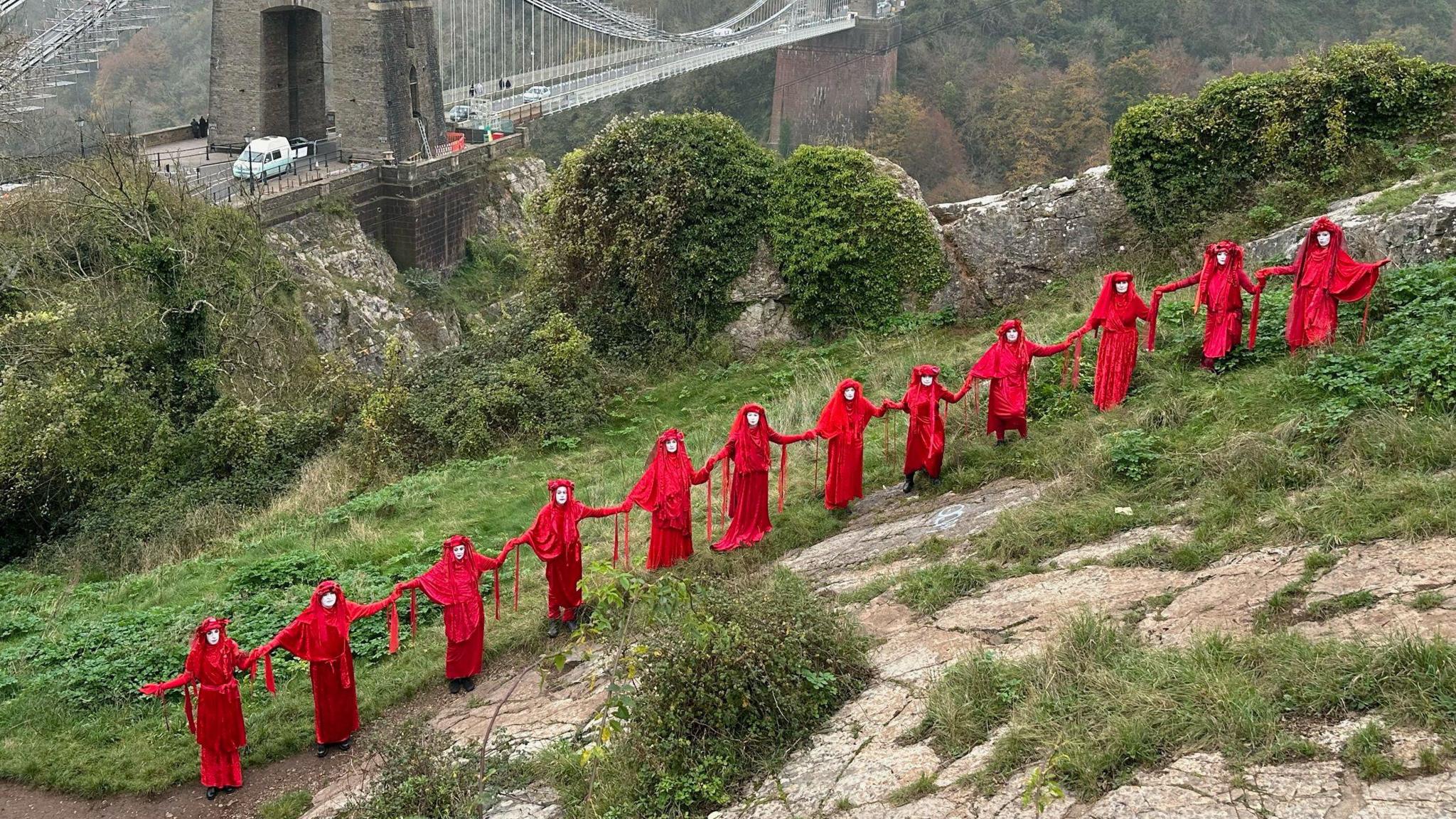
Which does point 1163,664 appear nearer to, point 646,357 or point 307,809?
point 307,809

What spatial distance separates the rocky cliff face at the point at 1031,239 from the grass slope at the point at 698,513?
1444 mm

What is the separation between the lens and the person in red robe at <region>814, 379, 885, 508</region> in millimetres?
8391

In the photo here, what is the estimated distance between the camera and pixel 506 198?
1219 inches

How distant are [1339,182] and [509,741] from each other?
9637 mm

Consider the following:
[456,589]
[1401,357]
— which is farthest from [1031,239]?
[456,589]

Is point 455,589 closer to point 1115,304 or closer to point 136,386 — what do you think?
point 1115,304

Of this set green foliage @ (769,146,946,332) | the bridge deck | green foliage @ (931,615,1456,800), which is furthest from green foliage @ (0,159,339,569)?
the bridge deck

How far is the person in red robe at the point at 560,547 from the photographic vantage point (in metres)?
7.57

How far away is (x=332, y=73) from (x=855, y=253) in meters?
19.2

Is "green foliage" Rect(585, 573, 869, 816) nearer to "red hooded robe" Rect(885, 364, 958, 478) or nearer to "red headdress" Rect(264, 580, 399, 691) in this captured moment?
"red headdress" Rect(264, 580, 399, 691)

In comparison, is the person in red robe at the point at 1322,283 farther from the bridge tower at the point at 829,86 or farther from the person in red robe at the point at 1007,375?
the bridge tower at the point at 829,86

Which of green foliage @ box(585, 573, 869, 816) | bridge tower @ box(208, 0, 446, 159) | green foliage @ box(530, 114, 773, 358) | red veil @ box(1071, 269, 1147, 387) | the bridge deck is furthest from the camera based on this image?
the bridge deck

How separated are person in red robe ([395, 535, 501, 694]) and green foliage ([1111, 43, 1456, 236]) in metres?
8.33

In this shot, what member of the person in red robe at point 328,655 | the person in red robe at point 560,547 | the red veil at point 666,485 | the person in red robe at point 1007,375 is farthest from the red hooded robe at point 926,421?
the person in red robe at point 328,655
